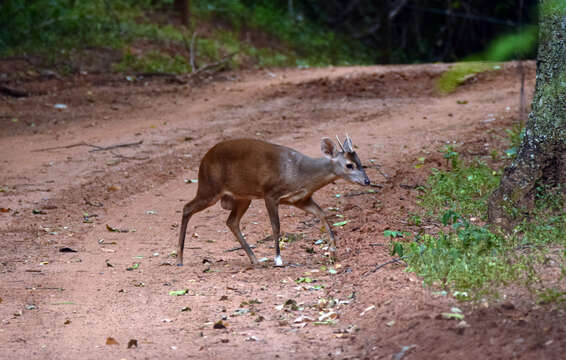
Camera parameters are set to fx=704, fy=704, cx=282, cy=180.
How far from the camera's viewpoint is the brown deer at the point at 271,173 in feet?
24.4

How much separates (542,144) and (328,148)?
2.19 m

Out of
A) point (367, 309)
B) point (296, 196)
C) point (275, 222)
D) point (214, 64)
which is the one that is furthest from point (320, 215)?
point (214, 64)

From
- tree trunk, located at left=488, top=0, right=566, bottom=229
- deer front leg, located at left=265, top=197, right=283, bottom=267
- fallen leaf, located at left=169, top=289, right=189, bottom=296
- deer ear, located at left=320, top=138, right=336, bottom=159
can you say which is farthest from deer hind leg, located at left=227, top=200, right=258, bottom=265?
tree trunk, located at left=488, top=0, right=566, bottom=229

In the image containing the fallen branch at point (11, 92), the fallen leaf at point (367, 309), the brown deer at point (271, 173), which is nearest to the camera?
the fallen leaf at point (367, 309)

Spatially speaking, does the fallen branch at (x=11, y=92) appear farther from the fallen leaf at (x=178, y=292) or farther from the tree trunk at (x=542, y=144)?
the tree trunk at (x=542, y=144)

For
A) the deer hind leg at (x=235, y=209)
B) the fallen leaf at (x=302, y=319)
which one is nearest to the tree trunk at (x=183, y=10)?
the deer hind leg at (x=235, y=209)

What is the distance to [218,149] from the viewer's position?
7609 mm

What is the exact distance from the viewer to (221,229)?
29.2 ft

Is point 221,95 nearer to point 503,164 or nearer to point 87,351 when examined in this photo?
point 503,164

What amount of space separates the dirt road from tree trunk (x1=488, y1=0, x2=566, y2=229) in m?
1.21

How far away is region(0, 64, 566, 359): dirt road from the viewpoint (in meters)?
5.11

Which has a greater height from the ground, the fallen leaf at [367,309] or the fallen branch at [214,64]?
the fallen leaf at [367,309]

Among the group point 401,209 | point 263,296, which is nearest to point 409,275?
point 263,296

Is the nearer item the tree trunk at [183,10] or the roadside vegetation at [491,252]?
the roadside vegetation at [491,252]
